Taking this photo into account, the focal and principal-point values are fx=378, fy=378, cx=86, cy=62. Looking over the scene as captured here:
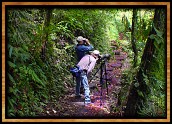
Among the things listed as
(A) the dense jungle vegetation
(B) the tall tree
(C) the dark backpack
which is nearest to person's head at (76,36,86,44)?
(A) the dense jungle vegetation

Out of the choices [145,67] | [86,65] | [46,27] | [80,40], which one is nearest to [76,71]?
[86,65]

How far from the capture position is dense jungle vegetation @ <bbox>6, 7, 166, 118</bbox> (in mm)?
2367

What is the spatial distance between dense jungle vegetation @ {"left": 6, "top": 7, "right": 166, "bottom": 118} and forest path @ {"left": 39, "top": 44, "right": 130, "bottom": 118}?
4 cm

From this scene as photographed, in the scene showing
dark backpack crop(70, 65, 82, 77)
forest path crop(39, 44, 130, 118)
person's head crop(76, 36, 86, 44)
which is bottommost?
forest path crop(39, 44, 130, 118)

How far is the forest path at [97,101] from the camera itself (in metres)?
2.35

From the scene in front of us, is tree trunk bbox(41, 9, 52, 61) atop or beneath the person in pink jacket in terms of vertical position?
atop

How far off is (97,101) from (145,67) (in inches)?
15.8

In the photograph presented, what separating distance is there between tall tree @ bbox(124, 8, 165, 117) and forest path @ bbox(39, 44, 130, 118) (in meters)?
0.11

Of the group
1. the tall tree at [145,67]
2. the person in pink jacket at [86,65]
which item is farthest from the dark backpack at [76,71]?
the tall tree at [145,67]

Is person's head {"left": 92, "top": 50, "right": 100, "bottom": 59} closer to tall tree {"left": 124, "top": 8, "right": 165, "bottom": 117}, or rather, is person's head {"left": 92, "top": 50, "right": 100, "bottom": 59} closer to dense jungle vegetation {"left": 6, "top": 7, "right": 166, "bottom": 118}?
dense jungle vegetation {"left": 6, "top": 7, "right": 166, "bottom": 118}

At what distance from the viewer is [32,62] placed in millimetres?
2467

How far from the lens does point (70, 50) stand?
8.13ft

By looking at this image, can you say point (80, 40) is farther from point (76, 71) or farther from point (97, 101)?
point (97, 101)

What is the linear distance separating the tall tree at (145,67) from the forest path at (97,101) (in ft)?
0.38
